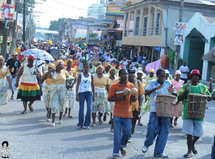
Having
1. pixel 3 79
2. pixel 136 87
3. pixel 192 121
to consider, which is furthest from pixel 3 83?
pixel 192 121

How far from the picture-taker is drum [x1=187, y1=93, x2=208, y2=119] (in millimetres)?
7559

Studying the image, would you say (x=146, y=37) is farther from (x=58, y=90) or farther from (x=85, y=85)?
(x=85, y=85)

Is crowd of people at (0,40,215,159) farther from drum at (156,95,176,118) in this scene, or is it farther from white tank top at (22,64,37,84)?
drum at (156,95,176,118)

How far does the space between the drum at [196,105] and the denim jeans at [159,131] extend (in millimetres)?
504

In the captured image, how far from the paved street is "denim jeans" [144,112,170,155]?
10.6 inches

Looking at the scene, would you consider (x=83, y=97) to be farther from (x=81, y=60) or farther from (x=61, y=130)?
Answer: (x=81, y=60)

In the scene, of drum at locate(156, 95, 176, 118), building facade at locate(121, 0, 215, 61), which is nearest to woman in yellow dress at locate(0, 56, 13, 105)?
drum at locate(156, 95, 176, 118)

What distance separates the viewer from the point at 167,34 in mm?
31281

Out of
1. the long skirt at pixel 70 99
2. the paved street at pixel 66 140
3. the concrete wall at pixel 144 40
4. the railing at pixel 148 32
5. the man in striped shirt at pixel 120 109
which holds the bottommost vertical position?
the paved street at pixel 66 140

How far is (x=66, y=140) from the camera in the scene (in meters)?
8.61

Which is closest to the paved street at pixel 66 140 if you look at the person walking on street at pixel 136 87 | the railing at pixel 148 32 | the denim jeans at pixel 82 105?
the denim jeans at pixel 82 105

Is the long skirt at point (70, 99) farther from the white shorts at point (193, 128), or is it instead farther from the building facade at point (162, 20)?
the building facade at point (162, 20)

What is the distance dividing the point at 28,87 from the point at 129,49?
34877 millimetres

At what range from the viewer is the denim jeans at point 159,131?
7.51 m
